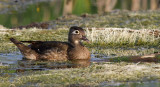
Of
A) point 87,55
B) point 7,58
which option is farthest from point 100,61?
point 7,58

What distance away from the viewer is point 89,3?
121ft

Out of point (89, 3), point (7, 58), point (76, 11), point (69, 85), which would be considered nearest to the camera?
point (69, 85)

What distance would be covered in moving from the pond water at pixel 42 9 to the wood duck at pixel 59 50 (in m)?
10.7

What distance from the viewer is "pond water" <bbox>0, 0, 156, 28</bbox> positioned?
27.4 metres

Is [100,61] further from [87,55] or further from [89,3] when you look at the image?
[89,3]

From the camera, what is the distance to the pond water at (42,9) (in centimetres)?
2738

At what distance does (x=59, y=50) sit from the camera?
46.3ft

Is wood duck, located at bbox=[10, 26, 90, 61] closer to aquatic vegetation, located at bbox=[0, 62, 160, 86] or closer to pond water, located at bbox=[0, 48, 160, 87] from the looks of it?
pond water, located at bbox=[0, 48, 160, 87]

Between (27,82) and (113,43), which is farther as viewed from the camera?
(113,43)

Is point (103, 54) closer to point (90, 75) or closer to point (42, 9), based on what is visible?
point (90, 75)

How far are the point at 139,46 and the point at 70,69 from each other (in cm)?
499

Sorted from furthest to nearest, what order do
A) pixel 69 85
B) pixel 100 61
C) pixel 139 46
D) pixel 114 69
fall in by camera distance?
pixel 139 46 < pixel 100 61 < pixel 114 69 < pixel 69 85

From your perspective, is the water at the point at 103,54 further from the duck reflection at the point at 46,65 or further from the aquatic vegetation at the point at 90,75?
the aquatic vegetation at the point at 90,75

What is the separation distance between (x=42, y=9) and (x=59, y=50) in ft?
59.6
